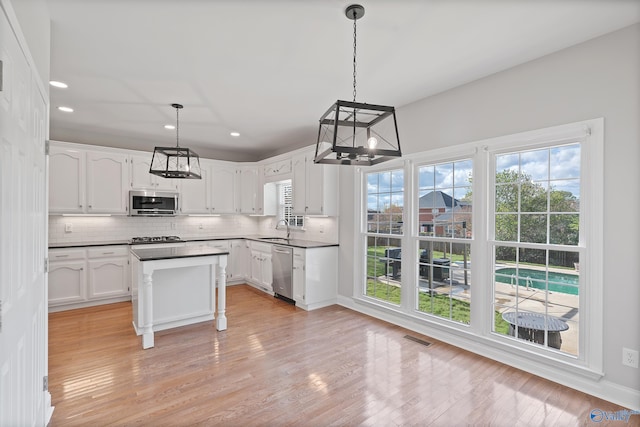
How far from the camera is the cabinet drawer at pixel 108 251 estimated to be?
471 cm

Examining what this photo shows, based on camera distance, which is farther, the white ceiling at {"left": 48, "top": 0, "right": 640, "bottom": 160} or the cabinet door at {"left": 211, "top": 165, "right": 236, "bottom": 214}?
the cabinet door at {"left": 211, "top": 165, "right": 236, "bottom": 214}

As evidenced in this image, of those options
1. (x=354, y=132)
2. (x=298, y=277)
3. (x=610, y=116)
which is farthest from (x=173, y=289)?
(x=610, y=116)

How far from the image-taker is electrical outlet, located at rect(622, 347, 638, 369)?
89.4 inches

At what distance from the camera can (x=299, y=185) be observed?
5.22 metres

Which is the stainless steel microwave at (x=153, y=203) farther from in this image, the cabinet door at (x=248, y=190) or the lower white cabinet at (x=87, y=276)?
the cabinet door at (x=248, y=190)

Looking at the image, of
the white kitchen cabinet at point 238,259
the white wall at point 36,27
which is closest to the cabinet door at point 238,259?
the white kitchen cabinet at point 238,259

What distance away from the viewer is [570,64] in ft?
8.46

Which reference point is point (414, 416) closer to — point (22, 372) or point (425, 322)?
point (425, 322)

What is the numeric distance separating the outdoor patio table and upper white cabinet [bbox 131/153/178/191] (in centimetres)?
543

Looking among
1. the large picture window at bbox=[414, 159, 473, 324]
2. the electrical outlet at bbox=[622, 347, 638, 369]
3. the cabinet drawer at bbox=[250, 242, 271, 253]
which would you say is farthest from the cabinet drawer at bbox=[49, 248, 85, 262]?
the electrical outlet at bbox=[622, 347, 638, 369]

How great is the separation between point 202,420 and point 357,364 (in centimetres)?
138

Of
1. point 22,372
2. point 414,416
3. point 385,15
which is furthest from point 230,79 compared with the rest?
point 414,416

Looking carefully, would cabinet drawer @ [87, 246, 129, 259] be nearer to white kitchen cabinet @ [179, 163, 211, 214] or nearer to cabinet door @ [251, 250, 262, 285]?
white kitchen cabinet @ [179, 163, 211, 214]

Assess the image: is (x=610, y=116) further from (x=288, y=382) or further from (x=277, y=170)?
(x=277, y=170)
